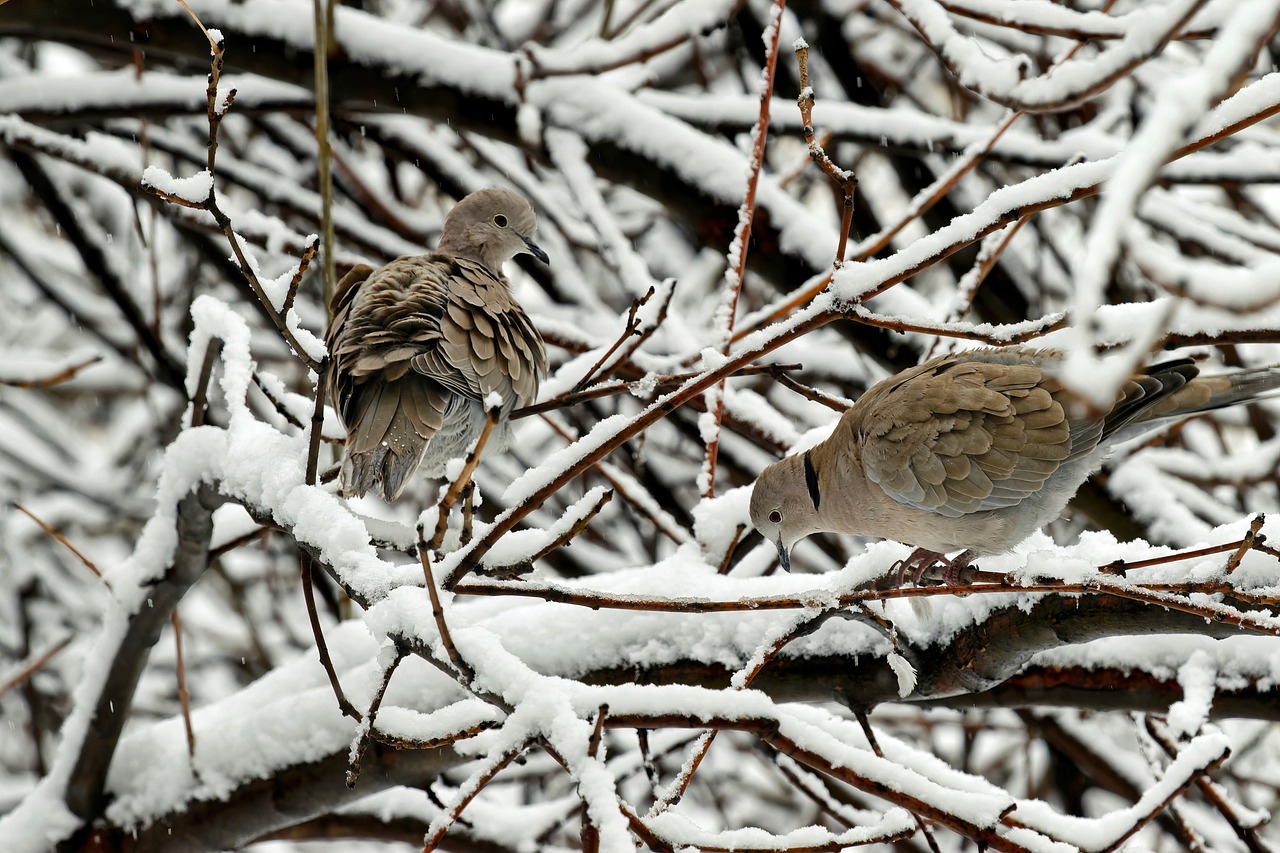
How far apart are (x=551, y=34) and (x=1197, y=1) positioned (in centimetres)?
523

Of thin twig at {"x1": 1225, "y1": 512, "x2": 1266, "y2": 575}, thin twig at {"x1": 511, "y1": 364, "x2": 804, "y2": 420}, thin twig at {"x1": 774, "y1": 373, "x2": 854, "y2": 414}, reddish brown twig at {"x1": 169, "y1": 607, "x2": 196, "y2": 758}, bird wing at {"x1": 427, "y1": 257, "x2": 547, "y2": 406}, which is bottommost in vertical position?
thin twig at {"x1": 1225, "y1": 512, "x2": 1266, "y2": 575}

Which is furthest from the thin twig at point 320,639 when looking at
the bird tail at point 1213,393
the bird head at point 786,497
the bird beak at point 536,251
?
the bird beak at point 536,251

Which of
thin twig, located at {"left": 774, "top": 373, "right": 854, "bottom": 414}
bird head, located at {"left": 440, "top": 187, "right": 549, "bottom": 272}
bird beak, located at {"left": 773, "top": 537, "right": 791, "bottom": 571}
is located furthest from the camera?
bird head, located at {"left": 440, "top": 187, "right": 549, "bottom": 272}

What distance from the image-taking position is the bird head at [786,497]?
2605 millimetres

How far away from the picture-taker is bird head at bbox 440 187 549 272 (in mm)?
3297

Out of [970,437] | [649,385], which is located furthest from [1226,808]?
[649,385]

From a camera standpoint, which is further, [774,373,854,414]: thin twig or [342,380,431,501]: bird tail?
[342,380,431,501]: bird tail

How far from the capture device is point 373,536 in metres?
1.65

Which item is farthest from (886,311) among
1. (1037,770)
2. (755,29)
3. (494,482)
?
(1037,770)

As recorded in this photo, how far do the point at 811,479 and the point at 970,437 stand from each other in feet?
1.43

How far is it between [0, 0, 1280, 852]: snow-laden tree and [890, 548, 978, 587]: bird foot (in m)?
0.10

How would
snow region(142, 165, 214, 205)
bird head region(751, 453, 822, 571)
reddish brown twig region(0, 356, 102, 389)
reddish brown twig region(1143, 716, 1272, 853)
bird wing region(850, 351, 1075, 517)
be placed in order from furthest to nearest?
bird head region(751, 453, 822, 571) → bird wing region(850, 351, 1075, 517) → reddish brown twig region(0, 356, 102, 389) → reddish brown twig region(1143, 716, 1272, 853) → snow region(142, 165, 214, 205)

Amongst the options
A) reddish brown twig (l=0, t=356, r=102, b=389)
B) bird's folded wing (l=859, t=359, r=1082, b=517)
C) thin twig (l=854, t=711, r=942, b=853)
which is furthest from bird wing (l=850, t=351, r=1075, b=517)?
reddish brown twig (l=0, t=356, r=102, b=389)

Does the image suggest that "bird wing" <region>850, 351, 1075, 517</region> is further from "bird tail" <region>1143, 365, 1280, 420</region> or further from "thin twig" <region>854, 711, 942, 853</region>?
"thin twig" <region>854, 711, 942, 853</region>
